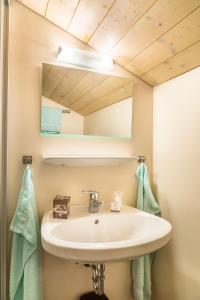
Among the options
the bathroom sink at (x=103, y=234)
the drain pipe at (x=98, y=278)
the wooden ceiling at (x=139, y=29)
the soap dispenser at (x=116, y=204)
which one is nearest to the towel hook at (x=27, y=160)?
the bathroom sink at (x=103, y=234)

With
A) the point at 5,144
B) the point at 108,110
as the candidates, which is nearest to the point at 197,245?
the point at 108,110

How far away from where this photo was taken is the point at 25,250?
3.68ft

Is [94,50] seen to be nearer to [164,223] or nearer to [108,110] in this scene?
[108,110]

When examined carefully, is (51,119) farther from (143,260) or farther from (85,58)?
(143,260)

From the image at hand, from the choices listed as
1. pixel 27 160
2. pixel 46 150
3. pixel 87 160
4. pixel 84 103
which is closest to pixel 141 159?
pixel 87 160

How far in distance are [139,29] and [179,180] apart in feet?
2.86

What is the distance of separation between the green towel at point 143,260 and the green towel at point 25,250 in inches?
23.8

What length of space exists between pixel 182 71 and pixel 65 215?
1055 mm

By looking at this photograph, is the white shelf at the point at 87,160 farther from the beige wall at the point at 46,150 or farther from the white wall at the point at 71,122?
the white wall at the point at 71,122

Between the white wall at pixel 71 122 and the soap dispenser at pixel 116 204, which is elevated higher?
the white wall at pixel 71 122

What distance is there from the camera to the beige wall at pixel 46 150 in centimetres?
122

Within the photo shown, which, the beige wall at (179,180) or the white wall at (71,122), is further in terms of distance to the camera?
the white wall at (71,122)

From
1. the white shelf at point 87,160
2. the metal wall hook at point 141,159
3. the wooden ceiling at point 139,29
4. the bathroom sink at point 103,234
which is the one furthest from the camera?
the metal wall hook at point 141,159

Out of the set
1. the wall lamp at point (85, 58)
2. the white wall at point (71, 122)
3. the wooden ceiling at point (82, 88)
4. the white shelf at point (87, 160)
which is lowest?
the white shelf at point (87, 160)
